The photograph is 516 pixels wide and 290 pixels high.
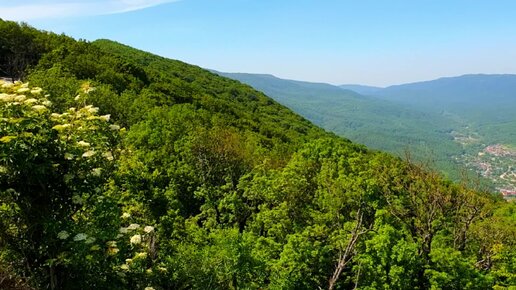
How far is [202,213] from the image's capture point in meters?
35.9

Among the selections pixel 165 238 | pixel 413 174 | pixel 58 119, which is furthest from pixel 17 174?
pixel 413 174

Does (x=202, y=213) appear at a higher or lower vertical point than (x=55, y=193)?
lower

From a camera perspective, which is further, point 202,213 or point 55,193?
point 202,213

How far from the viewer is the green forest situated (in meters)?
14.0

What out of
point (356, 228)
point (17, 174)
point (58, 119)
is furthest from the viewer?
point (356, 228)

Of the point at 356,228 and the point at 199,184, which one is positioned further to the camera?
the point at 199,184

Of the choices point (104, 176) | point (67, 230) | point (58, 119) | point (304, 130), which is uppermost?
point (58, 119)

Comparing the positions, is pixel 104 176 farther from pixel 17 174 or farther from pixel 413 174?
pixel 413 174

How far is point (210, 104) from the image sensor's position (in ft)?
344

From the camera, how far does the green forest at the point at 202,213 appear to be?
13961 millimetres

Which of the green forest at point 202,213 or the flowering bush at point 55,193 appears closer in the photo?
the flowering bush at point 55,193

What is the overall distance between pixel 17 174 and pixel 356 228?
18044mm

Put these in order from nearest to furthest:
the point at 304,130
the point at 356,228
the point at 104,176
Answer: the point at 104,176, the point at 356,228, the point at 304,130

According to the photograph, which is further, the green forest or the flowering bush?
the green forest
